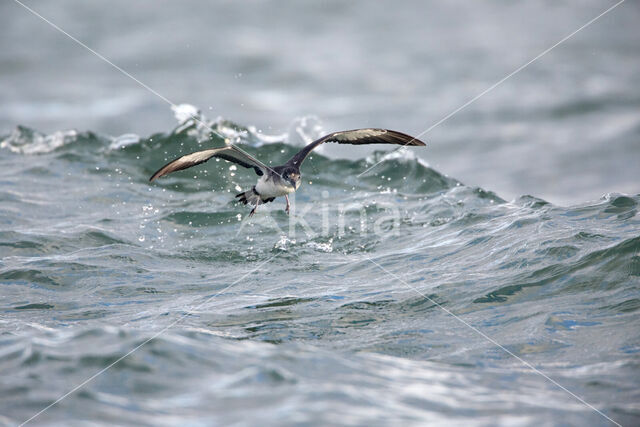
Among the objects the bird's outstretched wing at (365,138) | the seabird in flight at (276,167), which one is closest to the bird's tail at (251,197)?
the seabird in flight at (276,167)

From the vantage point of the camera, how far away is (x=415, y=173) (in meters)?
13.4

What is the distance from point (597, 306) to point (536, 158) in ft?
29.2

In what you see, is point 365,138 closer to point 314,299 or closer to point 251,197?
point 251,197

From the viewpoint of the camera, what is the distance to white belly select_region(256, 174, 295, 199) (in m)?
8.70

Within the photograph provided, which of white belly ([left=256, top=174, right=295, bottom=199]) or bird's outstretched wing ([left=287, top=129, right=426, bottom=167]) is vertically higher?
bird's outstretched wing ([left=287, top=129, right=426, bottom=167])

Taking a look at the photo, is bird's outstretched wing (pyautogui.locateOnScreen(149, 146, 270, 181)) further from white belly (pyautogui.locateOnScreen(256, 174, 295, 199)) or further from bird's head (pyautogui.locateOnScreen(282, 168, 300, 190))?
bird's head (pyautogui.locateOnScreen(282, 168, 300, 190))

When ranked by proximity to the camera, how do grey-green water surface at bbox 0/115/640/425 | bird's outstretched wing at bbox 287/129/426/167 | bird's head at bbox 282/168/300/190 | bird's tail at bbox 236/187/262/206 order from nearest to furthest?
grey-green water surface at bbox 0/115/640/425, bird's head at bbox 282/168/300/190, bird's outstretched wing at bbox 287/129/426/167, bird's tail at bbox 236/187/262/206

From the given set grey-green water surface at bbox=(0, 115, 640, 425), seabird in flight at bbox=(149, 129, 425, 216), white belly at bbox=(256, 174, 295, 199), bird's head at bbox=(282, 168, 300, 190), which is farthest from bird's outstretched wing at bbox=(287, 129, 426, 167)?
grey-green water surface at bbox=(0, 115, 640, 425)

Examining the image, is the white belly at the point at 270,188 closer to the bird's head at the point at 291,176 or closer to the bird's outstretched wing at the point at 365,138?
the bird's head at the point at 291,176

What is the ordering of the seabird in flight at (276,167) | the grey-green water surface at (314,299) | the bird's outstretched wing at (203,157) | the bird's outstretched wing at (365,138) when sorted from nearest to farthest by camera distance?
1. the grey-green water surface at (314,299)
2. the bird's outstretched wing at (203,157)
3. the seabird in flight at (276,167)
4. the bird's outstretched wing at (365,138)

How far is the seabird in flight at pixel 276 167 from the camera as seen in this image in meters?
8.20

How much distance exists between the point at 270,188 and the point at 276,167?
32 cm

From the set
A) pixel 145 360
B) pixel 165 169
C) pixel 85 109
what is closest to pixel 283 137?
pixel 85 109

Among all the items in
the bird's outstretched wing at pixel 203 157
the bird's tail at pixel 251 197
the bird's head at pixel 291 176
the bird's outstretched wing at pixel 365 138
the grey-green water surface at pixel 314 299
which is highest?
the bird's outstretched wing at pixel 365 138
